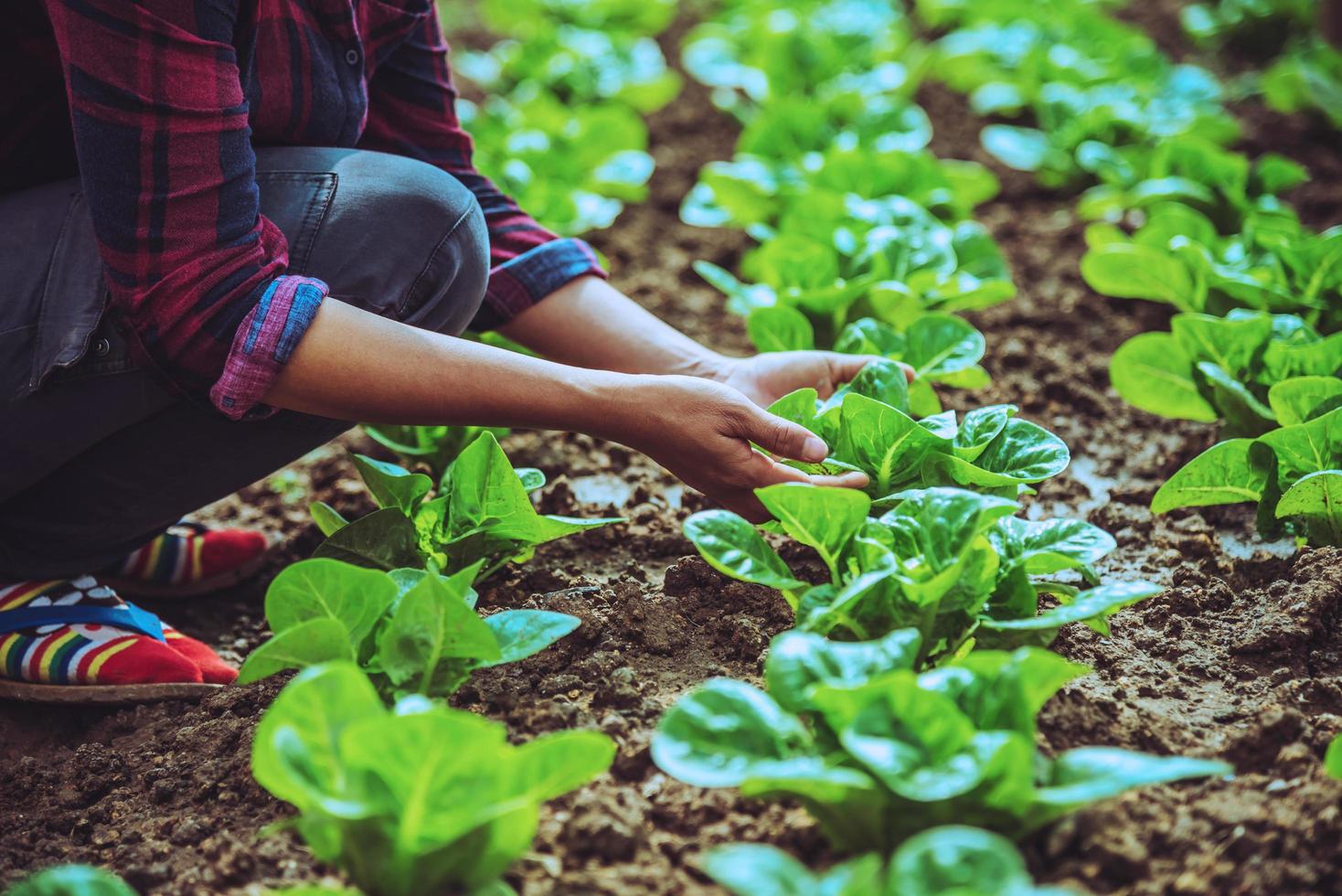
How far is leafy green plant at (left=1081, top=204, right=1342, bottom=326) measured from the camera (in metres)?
2.34

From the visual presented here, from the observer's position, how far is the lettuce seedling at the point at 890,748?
1.20 metres

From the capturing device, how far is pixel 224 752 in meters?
1.64

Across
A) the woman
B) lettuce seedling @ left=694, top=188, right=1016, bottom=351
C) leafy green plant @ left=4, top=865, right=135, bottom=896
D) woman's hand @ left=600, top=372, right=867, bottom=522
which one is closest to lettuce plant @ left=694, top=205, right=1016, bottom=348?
lettuce seedling @ left=694, top=188, right=1016, bottom=351

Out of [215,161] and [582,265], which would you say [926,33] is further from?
[215,161]

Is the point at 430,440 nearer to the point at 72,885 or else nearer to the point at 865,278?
the point at 865,278

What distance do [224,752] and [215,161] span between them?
0.75m

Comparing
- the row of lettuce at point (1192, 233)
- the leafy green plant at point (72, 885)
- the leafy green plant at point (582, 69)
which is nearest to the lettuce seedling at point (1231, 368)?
the row of lettuce at point (1192, 233)

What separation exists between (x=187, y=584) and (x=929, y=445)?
1.27m

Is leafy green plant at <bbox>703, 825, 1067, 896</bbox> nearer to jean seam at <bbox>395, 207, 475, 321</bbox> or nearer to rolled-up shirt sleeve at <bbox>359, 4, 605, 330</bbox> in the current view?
jean seam at <bbox>395, 207, 475, 321</bbox>

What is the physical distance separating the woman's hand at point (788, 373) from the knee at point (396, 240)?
45 cm

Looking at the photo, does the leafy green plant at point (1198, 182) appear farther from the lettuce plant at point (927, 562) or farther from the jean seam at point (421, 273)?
the jean seam at point (421, 273)

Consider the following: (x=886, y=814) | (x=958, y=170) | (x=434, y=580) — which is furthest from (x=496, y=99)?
(x=886, y=814)

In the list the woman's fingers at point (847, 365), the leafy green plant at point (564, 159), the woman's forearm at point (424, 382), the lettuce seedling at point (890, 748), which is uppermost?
the woman's forearm at point (424, 382)

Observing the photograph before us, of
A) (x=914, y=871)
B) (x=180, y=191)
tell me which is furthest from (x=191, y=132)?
(x=914, y=871)
